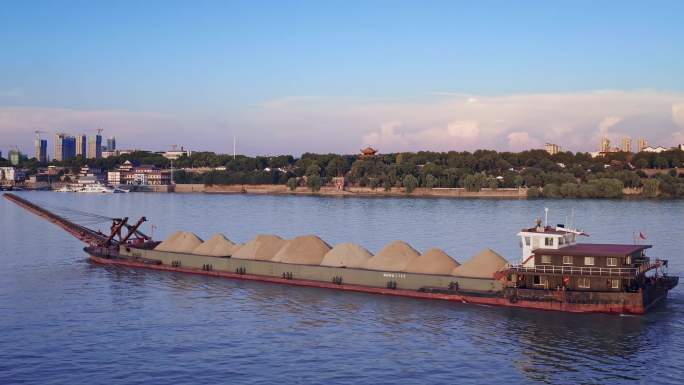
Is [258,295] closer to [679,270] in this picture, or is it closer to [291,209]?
[679,270]

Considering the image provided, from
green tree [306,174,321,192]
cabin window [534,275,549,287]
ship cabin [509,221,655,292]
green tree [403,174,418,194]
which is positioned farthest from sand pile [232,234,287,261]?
green tree [306,174,321,192]

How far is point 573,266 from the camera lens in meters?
34.6

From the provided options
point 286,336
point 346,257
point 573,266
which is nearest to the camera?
point 286,336

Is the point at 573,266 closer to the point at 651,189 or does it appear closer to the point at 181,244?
the point at 181,244

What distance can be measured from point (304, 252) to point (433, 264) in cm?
823

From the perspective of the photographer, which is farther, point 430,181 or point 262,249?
point 430,181

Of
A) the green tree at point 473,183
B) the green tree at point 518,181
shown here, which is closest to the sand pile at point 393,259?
the green tree at point 518,181

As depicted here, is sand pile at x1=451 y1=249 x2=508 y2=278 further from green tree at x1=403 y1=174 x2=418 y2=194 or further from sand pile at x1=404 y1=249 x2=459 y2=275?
green tree at x1=403 y1=174 x2=418 y2=194

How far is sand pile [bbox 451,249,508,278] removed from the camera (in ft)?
120

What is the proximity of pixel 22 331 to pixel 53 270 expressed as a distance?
1827 cm

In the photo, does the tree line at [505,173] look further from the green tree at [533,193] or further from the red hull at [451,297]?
the red hull at [451,297]

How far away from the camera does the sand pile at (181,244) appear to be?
47.7 meters

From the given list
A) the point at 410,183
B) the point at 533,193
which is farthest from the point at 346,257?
the point at 410,183

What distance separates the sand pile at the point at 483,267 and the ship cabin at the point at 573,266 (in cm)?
117
